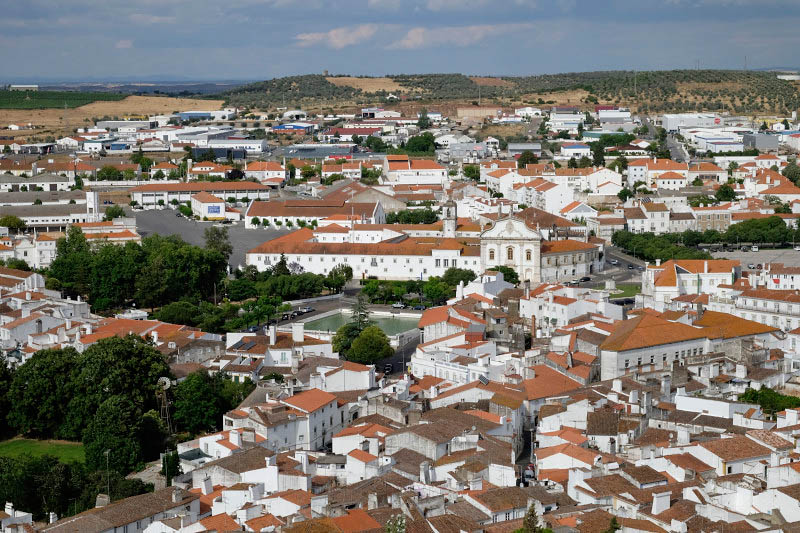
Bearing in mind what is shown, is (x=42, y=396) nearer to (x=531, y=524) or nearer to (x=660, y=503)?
(x=531, y=524)

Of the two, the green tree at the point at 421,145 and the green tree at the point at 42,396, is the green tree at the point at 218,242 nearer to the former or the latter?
the green tree at the point at 42,396

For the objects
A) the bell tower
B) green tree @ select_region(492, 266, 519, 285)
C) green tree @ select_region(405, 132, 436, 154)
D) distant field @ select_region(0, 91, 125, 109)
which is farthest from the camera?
distant field @ select_region(0, 91, 125, 109)

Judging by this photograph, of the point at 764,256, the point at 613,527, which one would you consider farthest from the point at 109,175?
the point at 613,527

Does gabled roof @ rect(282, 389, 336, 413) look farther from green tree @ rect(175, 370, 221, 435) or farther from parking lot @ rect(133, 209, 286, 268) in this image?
parking lot @ rect(133, 209, 286, 268)

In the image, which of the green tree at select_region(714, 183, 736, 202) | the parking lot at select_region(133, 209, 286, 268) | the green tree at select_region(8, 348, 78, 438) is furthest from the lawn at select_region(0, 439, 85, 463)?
the green tree at select_region(714, 183, 736, 202)

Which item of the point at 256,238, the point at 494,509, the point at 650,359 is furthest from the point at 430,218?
the point at 494,509

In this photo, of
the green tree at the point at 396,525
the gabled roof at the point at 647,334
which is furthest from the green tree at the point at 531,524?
the gabled roof at the point at 647,334
